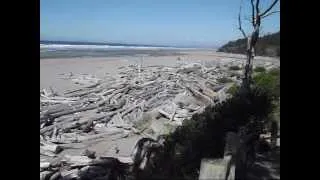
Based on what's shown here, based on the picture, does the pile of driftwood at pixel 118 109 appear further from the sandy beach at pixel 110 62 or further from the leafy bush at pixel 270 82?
the leafy bush at pixel 270 82

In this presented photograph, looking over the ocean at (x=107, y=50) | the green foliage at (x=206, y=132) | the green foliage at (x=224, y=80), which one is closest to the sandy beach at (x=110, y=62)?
the ocean at (x=107, y=50)

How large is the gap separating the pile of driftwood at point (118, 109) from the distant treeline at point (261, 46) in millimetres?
162

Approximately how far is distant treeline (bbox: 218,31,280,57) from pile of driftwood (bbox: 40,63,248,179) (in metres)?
0.16

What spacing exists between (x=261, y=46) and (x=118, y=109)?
1.13 metres

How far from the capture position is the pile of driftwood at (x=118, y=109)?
2.41 metres

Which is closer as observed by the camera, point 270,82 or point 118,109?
point 270,82

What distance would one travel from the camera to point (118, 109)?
2.57m

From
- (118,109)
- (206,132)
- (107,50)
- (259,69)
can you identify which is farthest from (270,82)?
(107,50)

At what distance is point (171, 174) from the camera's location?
239 centimetres

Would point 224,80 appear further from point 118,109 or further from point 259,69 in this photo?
point 118,109
